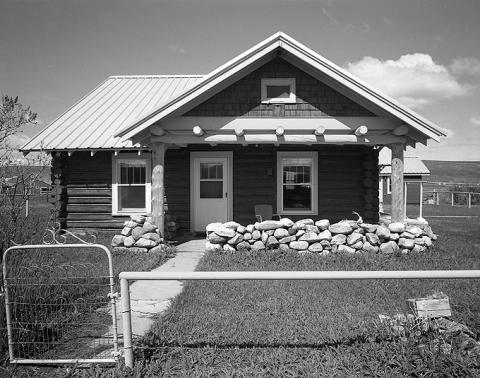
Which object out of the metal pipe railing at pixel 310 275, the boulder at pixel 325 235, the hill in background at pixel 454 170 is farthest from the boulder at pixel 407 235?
the hill in background at pixel 454 170

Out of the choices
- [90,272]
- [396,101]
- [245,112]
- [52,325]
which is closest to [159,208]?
[90,272]

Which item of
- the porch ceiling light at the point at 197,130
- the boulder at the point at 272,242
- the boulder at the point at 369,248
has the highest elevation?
the porch ceiling light at the point at 197,130

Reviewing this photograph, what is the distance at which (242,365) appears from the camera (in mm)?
3443

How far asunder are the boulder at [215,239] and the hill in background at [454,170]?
50536mm

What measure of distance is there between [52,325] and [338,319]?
3484 mm

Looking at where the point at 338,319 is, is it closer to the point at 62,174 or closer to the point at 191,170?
the point at 191,170

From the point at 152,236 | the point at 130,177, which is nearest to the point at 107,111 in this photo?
the point at 130,177

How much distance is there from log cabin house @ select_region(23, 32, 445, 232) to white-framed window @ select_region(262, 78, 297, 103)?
0.09 ft

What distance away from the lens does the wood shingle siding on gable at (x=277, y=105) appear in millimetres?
9164

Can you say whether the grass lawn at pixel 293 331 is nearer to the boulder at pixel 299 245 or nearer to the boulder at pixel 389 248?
the boulder at pixel 389 248

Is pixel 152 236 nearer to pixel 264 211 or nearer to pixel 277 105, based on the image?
pixel 264 211

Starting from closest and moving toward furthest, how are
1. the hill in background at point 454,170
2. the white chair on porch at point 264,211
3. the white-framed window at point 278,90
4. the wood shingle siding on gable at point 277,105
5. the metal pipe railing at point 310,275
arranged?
the metal pipe railing at point 310,275 → the wood shingle siding on gable at point 277,105 → the white-framed window at point 278,90 → the white chair on porch at point 264,211 → the hill in background at point 454,170

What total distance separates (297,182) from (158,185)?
5.04 m

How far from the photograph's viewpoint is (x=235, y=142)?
30.0ft
